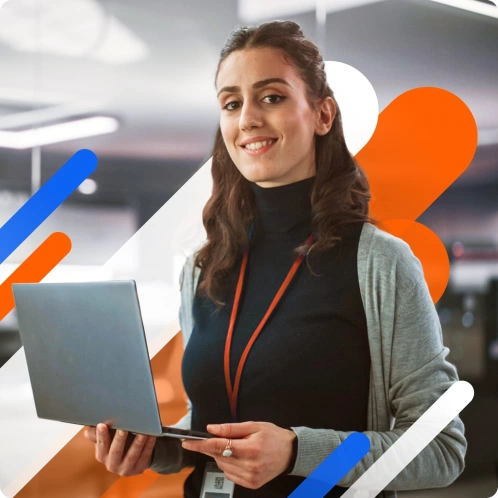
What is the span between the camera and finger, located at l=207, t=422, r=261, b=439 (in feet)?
4.41

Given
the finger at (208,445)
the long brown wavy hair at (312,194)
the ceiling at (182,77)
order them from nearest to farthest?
the finger at (208,445) → the long brown wavy hair at (312,194) → the ceiling at (182,77)

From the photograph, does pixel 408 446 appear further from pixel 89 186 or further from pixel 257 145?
pixel 89 186

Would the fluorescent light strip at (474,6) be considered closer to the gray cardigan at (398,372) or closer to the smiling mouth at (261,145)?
the smiling mouth at (261,145)

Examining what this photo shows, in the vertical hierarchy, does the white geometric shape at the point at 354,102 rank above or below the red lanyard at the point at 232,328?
above

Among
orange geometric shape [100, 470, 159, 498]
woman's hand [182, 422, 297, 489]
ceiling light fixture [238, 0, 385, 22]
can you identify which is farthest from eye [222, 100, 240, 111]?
orange geometric shape [100, 470, 159, 498]

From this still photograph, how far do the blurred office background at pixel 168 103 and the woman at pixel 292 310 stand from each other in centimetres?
23

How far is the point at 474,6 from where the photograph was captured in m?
2.06

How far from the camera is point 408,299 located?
157cm

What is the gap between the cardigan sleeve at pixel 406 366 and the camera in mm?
1562

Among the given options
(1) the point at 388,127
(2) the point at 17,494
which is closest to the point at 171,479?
(2) the point at 17,494

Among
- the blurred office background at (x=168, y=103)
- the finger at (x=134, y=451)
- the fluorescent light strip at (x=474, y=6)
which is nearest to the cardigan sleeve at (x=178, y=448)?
the finger at (x=134, y=451)

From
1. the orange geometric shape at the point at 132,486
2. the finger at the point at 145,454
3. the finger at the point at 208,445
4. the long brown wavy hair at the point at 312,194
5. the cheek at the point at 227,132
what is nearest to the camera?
the finger at the point at 208,445

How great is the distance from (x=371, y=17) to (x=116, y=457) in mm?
1531

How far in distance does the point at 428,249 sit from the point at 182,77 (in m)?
1.01
